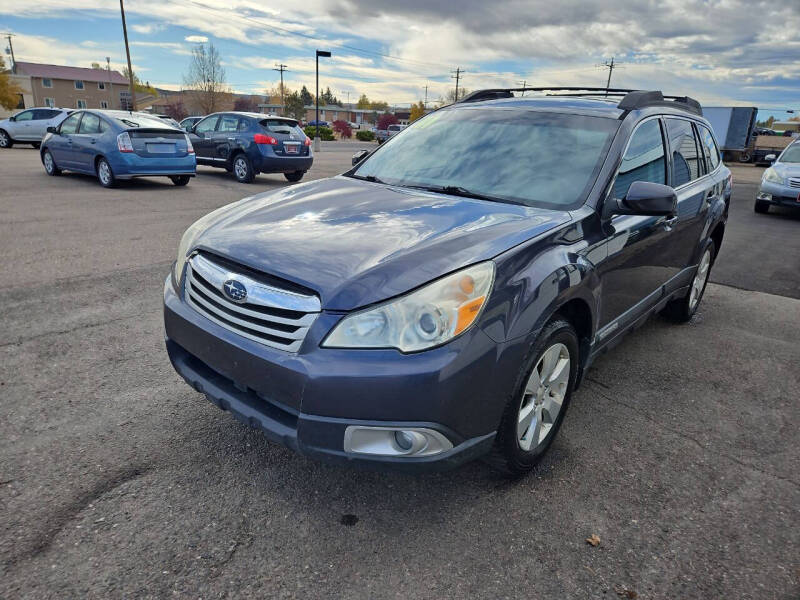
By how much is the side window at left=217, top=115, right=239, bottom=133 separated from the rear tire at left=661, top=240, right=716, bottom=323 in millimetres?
11540

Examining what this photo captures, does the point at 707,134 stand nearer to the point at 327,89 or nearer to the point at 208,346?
the point at 208,346

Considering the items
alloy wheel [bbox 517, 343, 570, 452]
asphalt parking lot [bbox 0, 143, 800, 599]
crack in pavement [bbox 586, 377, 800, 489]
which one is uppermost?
alloy wheel [bbox 517, 343, 570, 452]

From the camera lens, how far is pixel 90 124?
11211 millimetres

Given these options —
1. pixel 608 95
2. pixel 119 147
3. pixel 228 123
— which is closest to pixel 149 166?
pixel 119 147

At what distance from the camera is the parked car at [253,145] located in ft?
43.6

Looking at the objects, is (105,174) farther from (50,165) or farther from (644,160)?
(644,160)

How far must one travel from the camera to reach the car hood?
2135mm

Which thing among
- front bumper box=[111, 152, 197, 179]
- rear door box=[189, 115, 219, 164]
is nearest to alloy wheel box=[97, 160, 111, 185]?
front bumper box=[111, 152, 197, 179]

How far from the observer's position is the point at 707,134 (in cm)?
496

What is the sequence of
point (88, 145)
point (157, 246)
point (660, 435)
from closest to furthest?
point (660, 435), point (157, 246), point (88, 145)

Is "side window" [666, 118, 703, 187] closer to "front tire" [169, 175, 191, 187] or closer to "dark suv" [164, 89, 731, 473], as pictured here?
"dark suv" [164, 89, 731, 473]

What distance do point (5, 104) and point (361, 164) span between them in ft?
229

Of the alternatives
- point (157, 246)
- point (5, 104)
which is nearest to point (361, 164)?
point (157, 246)

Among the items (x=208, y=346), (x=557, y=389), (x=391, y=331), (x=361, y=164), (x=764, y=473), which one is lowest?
(x=764, y=473)
